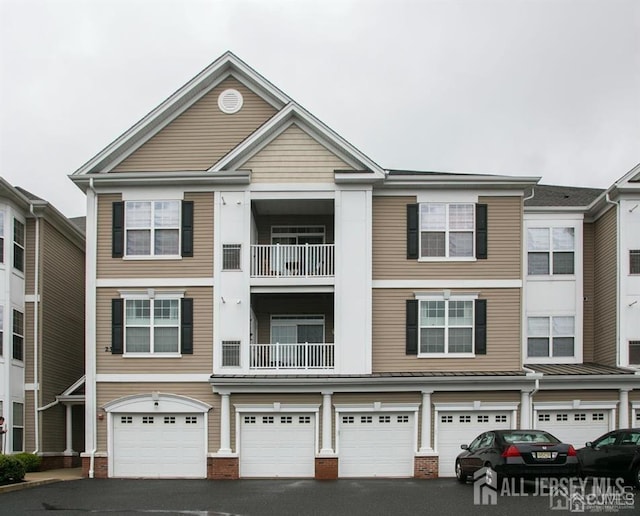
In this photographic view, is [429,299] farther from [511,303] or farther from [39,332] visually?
[39,332]

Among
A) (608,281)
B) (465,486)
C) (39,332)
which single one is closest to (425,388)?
(465,486)

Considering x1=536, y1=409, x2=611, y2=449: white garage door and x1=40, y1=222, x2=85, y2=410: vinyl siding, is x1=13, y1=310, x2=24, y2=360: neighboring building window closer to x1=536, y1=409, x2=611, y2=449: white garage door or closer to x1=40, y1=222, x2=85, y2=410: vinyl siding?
x1=40, y1=222, x2=85, y2=410: vinyl siding

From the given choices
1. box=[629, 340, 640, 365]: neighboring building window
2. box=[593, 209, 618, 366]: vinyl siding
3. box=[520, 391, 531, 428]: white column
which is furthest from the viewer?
box=[593, 209, 618, 366]: vinyl siding

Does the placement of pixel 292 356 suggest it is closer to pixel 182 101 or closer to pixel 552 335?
pixel 182 101

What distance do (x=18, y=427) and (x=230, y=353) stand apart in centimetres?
750

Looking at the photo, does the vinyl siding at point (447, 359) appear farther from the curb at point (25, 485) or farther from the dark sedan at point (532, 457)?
the curb at point (25, 485)

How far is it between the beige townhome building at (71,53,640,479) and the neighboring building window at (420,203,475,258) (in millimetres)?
43

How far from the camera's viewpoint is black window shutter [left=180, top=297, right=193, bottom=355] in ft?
87.9

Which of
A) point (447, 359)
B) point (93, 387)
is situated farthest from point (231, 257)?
point (447, 359)

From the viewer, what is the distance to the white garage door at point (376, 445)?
26344mm

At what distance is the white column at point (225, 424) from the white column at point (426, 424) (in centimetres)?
561

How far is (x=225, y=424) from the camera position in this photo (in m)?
26.4

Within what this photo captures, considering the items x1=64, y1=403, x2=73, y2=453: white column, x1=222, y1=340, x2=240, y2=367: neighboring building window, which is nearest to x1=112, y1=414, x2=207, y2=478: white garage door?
x1=222, y1=340, x2=240, y2=367: neighboring building window

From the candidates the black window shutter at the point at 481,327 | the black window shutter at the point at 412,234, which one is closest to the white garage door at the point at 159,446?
the black window shutter at the point at 412,234
